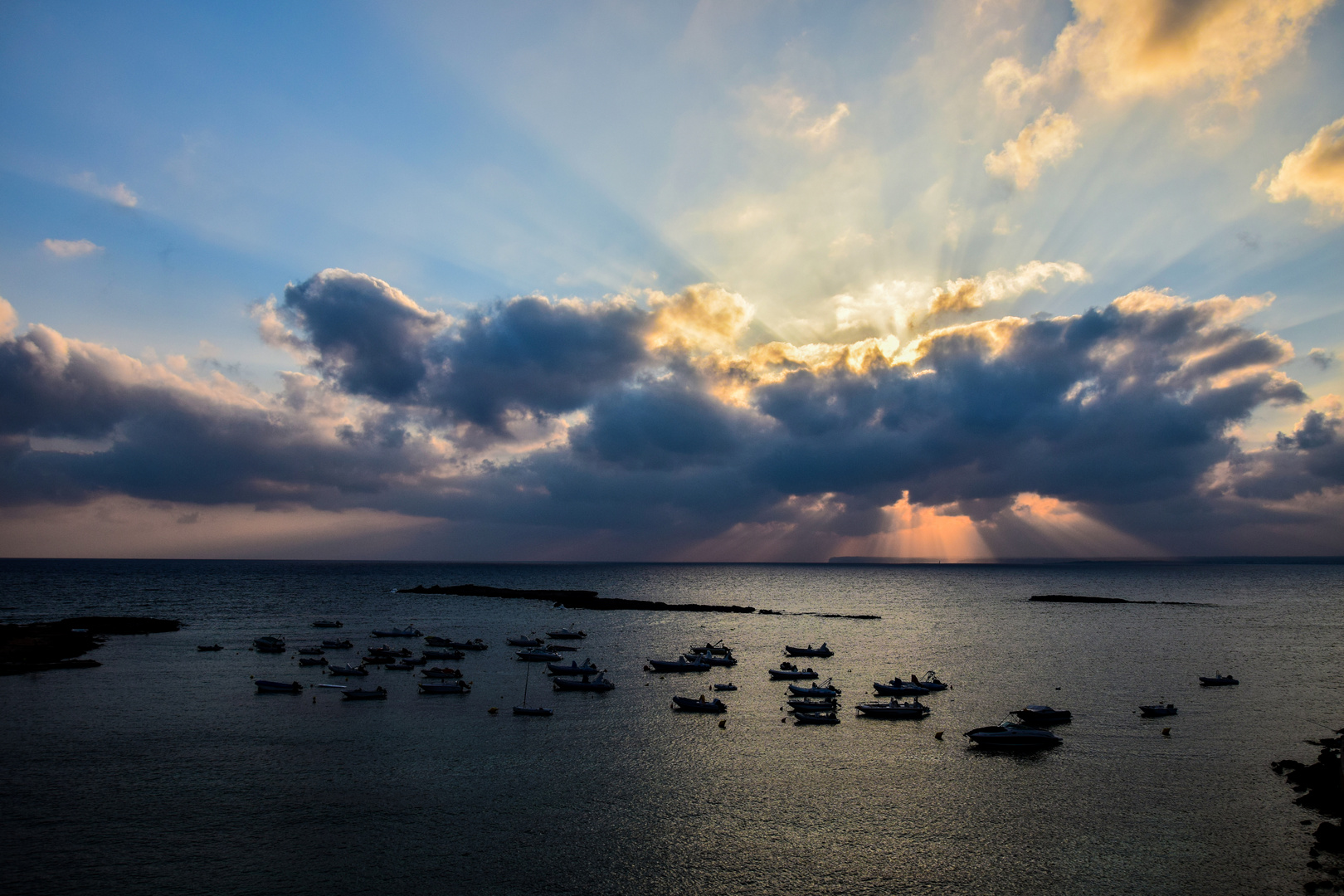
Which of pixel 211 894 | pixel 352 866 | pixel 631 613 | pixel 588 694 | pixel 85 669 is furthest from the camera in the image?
pixel 631 613

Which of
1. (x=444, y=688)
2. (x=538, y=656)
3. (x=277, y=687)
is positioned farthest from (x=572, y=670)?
(x=277, y=687)

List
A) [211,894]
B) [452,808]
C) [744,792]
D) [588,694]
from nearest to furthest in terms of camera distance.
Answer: [211,894] < [452,808] < [744,792] < [588,694]

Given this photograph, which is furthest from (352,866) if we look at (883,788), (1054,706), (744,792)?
(1054,706)

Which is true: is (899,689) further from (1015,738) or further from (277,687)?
(277,687)

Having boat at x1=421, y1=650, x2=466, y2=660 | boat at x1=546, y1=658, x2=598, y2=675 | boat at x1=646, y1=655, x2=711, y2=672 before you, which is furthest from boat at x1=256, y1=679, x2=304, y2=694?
boat at x1=646, y1=655, x2=711, y2=672

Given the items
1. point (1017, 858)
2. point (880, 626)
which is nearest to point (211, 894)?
point (1017, 858)

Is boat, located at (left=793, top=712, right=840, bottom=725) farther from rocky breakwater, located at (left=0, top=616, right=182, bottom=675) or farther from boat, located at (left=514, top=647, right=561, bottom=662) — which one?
rocky breakwater, located at (left=0, top=616, right=182, bottom=675)

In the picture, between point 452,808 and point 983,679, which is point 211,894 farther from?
point 983,679

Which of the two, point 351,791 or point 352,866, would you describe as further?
point 351,791
